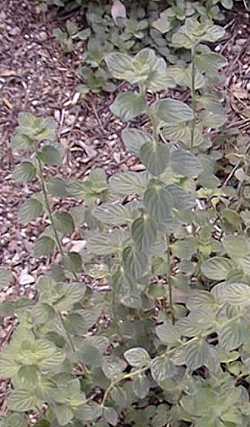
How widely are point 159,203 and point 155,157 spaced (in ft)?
0.24

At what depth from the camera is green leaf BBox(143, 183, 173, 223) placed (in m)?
1.47

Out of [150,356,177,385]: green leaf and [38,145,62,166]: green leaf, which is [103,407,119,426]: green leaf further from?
[38,145,62,166]: green leaf

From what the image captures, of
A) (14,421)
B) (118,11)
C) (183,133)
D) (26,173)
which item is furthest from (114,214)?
(118,11)

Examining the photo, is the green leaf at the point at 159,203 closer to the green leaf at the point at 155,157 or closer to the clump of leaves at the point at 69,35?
the green leaf at the point at 155,157

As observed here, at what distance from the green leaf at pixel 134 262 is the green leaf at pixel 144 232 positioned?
0.11 feet

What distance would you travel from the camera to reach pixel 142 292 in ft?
6.32

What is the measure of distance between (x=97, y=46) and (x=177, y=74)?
1.04 m

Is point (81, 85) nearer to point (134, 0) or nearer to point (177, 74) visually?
point (134, 0)

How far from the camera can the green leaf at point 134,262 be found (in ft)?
5.15

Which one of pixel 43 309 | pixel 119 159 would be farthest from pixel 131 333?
pixel 119 159

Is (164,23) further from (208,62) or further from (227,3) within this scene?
(208,62)

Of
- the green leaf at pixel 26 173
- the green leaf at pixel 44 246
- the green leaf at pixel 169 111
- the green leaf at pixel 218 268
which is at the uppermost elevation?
the green leaf at pixel 169 111

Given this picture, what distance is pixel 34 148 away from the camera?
167 cm

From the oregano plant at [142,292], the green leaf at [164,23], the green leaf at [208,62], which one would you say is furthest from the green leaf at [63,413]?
the green leaf at [164,23]
